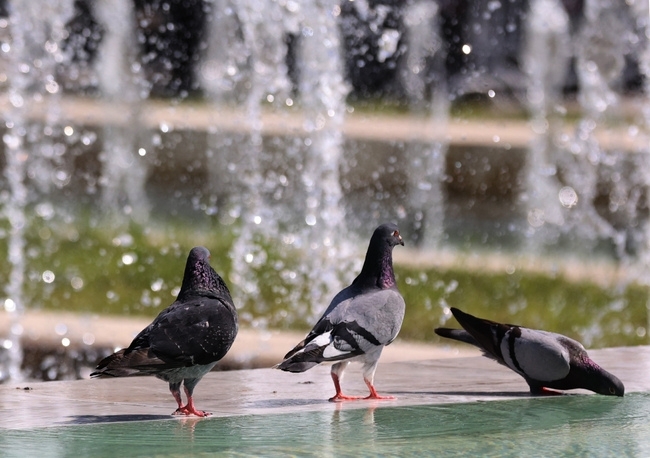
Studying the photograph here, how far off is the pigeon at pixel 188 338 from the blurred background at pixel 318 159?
13.7ft

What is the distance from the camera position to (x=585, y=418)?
4.91 meters

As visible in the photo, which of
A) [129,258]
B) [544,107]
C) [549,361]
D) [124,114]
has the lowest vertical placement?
[549,361]

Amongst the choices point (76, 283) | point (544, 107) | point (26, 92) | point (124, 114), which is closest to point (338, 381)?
point (76, 283)

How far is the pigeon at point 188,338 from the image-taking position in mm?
4473

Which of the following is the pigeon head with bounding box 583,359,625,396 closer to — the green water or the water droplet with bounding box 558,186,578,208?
the green water

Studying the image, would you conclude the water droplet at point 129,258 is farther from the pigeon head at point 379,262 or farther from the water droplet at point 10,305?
the pigeon head at point 379,262

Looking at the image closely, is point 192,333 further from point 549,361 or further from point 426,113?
point 426,113

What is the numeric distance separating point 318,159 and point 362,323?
26.2 ft

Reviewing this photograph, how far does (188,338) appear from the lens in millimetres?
4500

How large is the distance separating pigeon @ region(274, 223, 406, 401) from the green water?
0.65 feet

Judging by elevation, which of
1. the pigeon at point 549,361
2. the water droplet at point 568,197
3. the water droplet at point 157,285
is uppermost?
the water droplet at point 568,197

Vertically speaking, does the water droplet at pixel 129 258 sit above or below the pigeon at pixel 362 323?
above

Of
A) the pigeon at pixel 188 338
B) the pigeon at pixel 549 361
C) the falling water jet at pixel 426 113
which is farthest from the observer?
the falling water jet at pixel 426 113

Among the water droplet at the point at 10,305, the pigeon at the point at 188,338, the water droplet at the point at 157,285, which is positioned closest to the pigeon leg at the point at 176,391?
the pigeon at the point at 188,338
